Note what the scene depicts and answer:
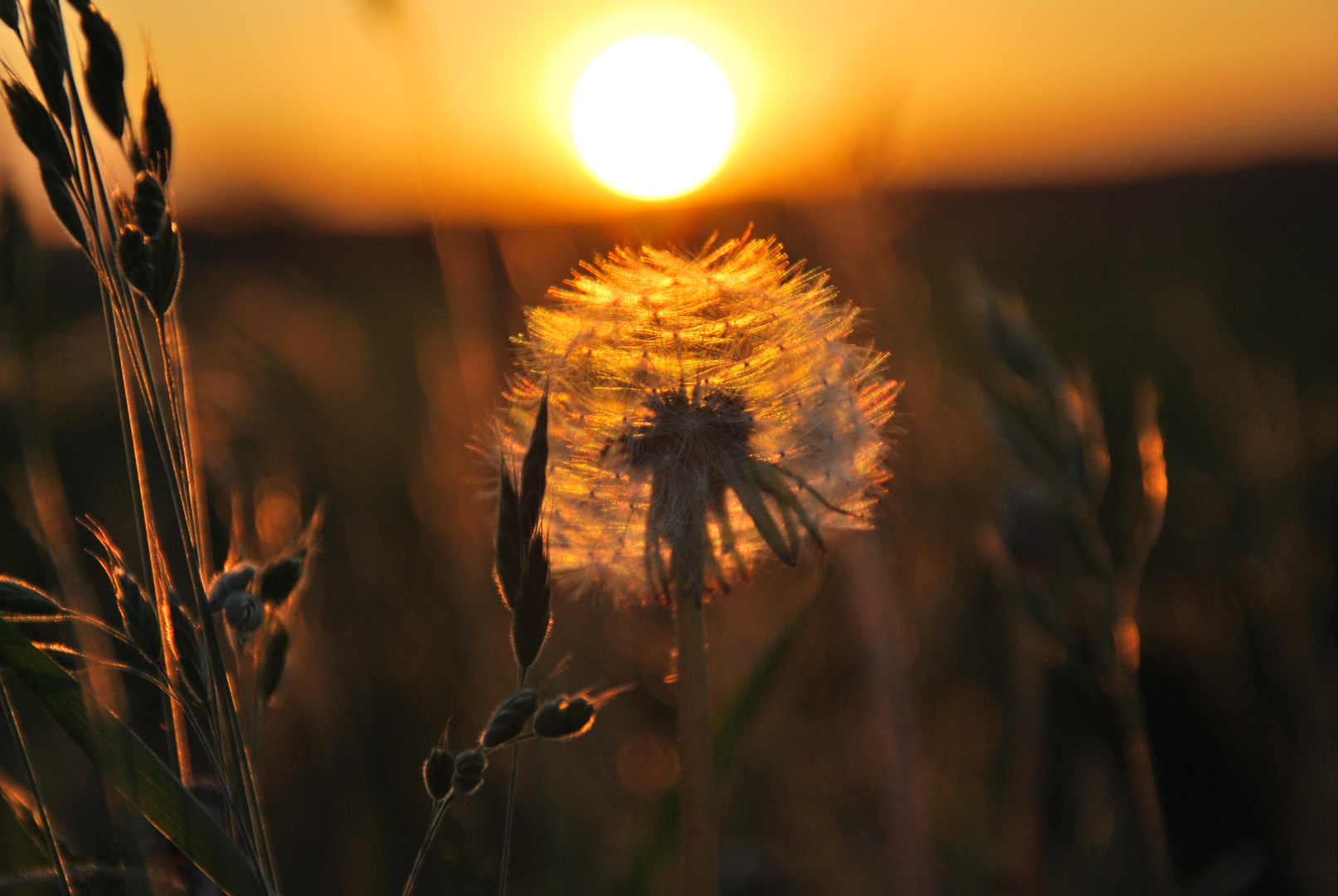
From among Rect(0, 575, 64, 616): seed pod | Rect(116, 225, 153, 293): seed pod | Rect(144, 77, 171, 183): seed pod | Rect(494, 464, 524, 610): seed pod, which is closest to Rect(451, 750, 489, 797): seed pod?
Rect(494, 464, 524, 610): seed pod

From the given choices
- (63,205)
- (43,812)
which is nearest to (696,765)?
(43,812)

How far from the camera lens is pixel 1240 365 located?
2.05 meters

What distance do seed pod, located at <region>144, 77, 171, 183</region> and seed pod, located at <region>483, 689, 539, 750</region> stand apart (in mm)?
527

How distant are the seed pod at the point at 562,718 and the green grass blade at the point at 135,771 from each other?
0.25 meters

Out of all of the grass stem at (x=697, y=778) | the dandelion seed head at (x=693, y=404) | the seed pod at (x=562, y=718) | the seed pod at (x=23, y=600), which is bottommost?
the grass stem at (x=697, y=778)

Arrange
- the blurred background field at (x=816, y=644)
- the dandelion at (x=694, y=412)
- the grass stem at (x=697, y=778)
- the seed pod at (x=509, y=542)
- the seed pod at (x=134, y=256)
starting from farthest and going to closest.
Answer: the blurred background field at (x=816, y=644)
the dandelion at (x=694, y=412)
the grass stem at (x=697, y=778)
the seed pod at (x=509, y=542)
the seed pod at (x=134, y=256)

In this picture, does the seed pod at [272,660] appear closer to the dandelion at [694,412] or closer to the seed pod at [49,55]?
the dandelion at [694,412]

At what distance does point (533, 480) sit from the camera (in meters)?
0.76

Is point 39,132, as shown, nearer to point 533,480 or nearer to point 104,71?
point 104,71

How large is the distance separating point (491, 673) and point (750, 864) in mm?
764

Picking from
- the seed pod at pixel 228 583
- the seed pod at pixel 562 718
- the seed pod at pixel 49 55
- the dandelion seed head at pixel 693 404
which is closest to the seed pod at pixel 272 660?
the seed pod at pixel 228 583

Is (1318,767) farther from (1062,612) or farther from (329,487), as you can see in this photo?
(329,487)

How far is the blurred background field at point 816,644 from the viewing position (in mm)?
1744

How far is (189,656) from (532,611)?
263 millimetres
